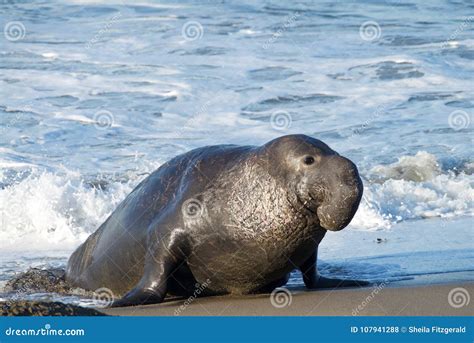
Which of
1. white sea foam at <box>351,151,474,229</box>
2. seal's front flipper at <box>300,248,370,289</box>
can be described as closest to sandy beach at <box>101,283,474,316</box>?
seal's front flipper at <box>300,248,370,289</box>

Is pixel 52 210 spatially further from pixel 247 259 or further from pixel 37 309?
pixel 37 309

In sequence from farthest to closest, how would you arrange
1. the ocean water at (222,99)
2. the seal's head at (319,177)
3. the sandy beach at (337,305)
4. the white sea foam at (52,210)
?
the ocean water at (222,99) → the white sea foam at (52,210) → the seal's head at (319,177) → the sandy beach at (337,305)

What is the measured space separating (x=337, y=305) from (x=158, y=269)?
3.68 feet

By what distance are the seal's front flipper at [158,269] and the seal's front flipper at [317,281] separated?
32.0 inches

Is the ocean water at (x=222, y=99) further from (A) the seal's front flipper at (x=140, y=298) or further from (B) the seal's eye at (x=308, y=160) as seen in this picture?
(A) the seal's front flipper at (x=140, y=298)

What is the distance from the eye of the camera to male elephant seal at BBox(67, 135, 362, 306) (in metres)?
6.34

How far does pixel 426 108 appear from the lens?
15141mm

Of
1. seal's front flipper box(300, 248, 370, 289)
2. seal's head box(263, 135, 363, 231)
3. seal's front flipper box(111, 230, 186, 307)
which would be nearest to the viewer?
seal's head box(263, 135, 363, 231)

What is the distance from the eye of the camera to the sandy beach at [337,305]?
604 cm

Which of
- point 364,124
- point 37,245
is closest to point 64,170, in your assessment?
point 37,245

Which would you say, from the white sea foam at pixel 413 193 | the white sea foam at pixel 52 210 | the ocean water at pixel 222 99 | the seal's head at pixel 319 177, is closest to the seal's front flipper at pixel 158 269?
the seal's head at pixel 319 177

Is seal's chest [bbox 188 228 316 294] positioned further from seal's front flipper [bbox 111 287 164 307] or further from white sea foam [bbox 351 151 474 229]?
white sea foam [bbox 351 151 474 229]

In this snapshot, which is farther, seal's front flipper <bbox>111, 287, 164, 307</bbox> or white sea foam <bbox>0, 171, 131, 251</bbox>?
white sea foam <bbox>0, 171, 131, 251</bbox>

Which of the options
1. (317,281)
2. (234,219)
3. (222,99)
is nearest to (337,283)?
(317,281)
